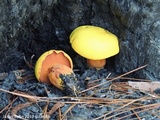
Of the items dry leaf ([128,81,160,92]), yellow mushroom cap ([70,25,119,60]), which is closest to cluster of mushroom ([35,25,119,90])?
yellow mushroom cap ([70,25,119,60])

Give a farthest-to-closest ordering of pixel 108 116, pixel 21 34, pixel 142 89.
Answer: pixel 21 34, pixel 142 89, pixel 108 116

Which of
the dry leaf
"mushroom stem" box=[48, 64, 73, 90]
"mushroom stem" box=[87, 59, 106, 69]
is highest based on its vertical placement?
"mushroom stem" box=[48, 64, 73, 90]

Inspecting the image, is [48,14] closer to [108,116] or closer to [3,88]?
[3,88]

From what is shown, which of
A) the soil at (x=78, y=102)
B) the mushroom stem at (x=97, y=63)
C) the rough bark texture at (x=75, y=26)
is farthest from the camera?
the mushroom stem at (x=97, y=63)

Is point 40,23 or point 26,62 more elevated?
point 40,23

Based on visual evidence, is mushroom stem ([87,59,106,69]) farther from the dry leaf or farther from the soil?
the dry leaf

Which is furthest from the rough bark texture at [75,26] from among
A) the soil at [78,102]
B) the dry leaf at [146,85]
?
the soil at [78,102]

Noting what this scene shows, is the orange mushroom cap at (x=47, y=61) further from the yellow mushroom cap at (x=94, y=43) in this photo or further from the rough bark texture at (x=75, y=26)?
the rough bark texture at (x=75, y=26)

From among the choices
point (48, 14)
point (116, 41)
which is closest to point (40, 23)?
point (48, 14)
